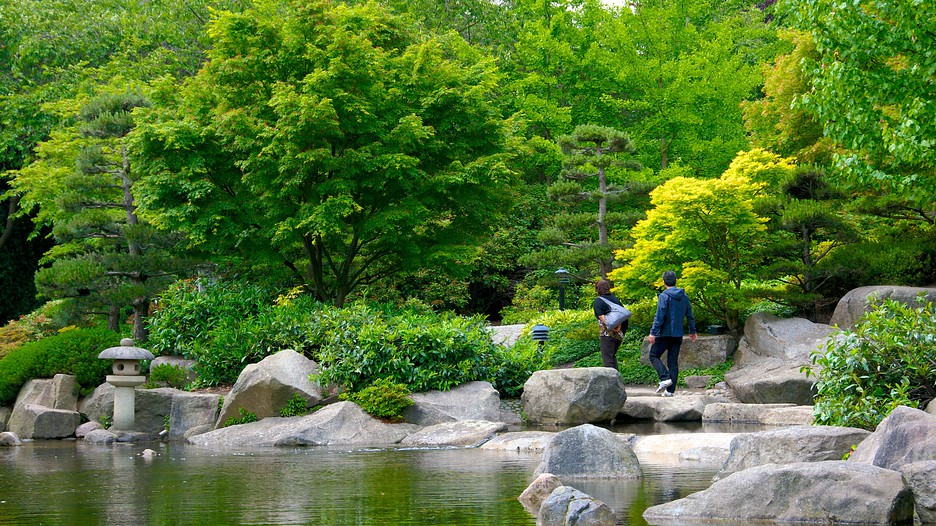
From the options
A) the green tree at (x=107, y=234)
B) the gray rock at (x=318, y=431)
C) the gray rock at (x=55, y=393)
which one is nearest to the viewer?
the gray rock at (x=318, y=431)

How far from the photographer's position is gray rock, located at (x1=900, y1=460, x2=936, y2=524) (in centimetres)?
539

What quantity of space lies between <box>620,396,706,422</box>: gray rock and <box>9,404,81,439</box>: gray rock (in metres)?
8.29

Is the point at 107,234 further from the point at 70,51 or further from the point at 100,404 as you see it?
the point at 70,51

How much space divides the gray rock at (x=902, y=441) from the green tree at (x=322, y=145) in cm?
1053

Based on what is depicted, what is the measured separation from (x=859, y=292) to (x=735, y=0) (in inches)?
969

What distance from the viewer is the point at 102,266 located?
55.9 feet

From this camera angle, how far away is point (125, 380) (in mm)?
13867

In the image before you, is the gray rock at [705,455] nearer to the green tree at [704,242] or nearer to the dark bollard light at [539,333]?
the green tree at [704,242]

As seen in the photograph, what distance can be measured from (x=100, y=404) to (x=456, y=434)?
654cm

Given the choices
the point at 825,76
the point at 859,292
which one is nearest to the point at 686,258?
the point at 859,292

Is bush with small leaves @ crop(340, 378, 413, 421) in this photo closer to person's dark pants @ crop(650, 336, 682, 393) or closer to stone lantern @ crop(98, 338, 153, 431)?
person's dark pants @ crop(650, 336, 682, 393)

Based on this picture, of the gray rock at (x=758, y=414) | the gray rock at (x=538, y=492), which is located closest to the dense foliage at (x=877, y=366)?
the gray rock at (x=758, y=414)

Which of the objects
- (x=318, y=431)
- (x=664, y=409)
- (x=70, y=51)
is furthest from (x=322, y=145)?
(x=70, y=51)

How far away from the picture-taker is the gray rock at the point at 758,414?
11.4m
